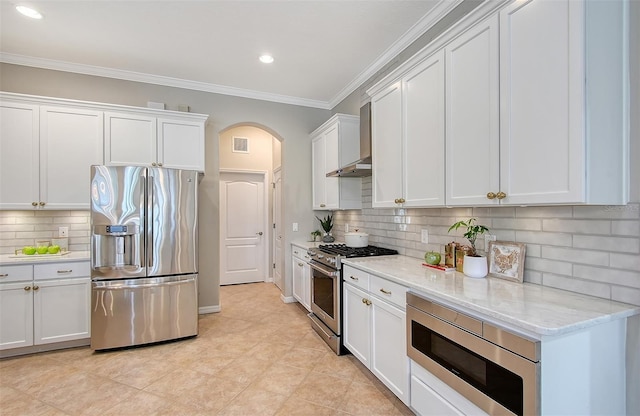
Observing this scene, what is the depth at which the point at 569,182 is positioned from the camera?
1.32 m

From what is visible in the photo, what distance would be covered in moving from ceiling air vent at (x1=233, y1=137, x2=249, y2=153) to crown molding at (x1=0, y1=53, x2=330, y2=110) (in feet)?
5.12

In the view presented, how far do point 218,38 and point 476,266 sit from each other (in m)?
2.96

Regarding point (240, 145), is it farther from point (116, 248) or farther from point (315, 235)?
point (116, 248)

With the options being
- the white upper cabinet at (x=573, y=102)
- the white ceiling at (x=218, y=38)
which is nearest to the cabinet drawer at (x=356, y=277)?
the white upper cabinet at (x=573, y=102)

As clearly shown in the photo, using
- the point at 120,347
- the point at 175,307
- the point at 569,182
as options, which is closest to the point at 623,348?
the point at 569,182

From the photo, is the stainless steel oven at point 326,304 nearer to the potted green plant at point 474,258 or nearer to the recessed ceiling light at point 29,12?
the potted green plant at point 474,258

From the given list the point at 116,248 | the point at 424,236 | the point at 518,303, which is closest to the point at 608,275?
the point at 518,303

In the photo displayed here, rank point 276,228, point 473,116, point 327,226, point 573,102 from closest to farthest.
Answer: point 573,102 < point 473,116 < point 327,226 < point 276,228

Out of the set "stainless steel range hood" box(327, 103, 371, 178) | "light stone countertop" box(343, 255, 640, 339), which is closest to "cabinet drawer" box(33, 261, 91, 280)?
"stainless steel range hood" box(327, 103, 371, 178)

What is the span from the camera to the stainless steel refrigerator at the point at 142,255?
292 cm

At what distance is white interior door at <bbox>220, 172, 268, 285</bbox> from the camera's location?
5.68 m

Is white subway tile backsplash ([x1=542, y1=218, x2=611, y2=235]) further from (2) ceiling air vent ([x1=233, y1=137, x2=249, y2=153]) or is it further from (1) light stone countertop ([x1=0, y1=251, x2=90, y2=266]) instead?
(2) ceiling air vent ([x1=233, y1=137, x2=249, y2=153])

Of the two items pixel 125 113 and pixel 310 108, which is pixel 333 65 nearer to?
pixel 310 108

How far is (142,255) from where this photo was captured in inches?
118
